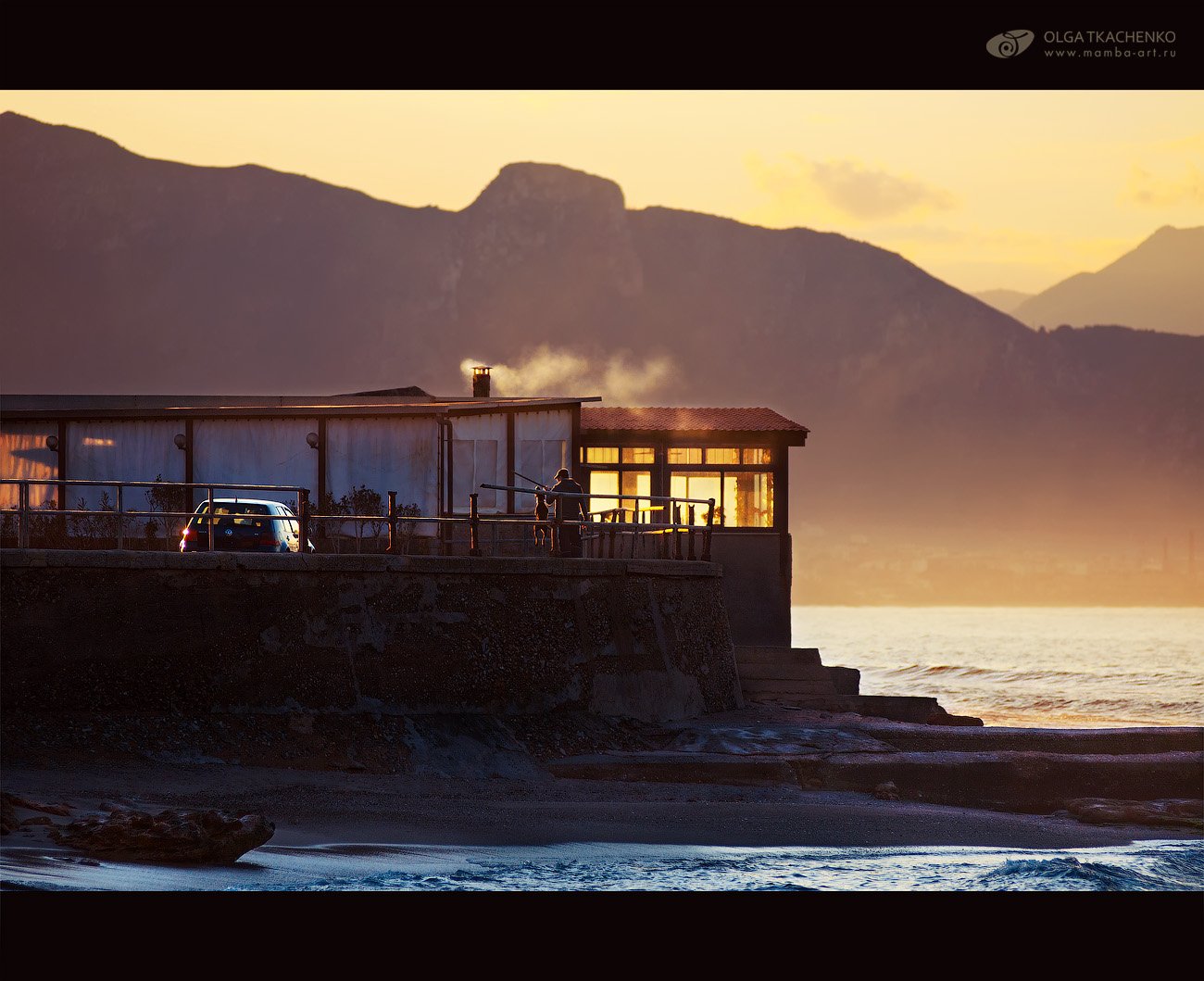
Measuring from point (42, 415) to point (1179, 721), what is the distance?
30909mm

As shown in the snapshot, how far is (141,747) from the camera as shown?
18328mm

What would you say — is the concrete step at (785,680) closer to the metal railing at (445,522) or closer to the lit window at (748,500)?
the metal railing at (445,522)

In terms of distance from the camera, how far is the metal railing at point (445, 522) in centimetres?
2067

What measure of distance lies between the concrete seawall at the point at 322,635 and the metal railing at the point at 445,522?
70 cm

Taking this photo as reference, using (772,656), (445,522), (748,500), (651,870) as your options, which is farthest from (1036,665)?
(651,870)

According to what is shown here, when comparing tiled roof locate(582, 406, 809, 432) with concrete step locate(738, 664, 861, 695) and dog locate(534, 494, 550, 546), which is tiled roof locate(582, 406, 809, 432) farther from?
dog locate(534, 494, 550, 546)

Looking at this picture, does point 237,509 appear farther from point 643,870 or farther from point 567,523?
point 643,870

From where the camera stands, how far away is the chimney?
3747 cm

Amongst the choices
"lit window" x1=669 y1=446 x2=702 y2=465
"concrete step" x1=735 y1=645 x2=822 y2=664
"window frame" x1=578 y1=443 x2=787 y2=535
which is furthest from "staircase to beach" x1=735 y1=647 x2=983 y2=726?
"lit window" x1=669 y1=446 x2=702 y2=465

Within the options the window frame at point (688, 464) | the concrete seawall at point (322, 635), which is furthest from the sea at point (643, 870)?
the window frame at point (688, 464)

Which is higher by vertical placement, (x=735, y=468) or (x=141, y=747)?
(x=735, y=468)
